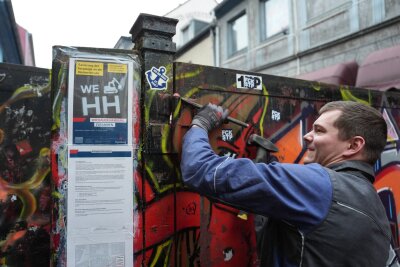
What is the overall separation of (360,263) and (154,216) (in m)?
1.15

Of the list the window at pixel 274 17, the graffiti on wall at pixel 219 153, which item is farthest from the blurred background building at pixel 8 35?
the window at pixel 274 17

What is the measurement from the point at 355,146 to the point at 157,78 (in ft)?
3.95

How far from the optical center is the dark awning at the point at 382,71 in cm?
606

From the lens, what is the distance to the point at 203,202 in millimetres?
2174

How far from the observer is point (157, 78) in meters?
2.12

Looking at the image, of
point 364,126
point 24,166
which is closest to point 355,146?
point 364,126

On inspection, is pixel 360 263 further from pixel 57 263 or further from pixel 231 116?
pixel 57 263

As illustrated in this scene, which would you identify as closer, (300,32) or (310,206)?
(310,206)

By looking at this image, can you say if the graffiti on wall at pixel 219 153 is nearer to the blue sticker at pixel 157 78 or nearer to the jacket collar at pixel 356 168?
the blue sticker at pixel 157 78

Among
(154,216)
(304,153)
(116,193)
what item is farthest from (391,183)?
(116,193)

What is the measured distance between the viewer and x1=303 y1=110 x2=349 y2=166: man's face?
172 cm

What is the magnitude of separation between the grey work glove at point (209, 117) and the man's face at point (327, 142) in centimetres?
60

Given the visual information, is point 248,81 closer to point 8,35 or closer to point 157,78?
point 157,78

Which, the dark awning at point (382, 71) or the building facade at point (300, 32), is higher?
the building facade at point (300, 32)
